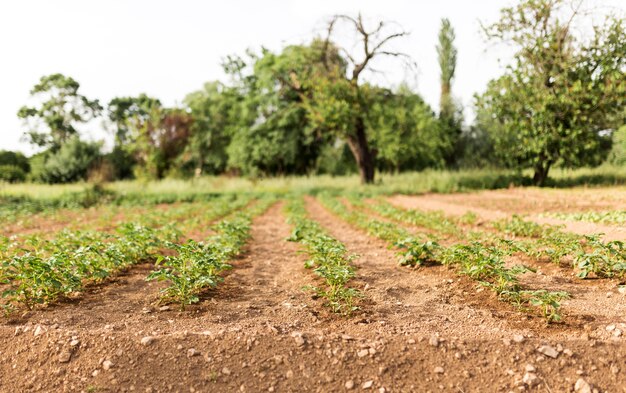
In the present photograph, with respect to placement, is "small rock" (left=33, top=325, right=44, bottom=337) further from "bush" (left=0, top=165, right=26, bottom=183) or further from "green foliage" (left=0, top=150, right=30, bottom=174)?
"green foliage" (left=0, top=150, right=30, bottom=174)

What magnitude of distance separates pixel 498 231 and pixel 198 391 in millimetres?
7141

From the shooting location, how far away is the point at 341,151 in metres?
33.8

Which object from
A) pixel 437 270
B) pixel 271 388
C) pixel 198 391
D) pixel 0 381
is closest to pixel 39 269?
pixel 0 381

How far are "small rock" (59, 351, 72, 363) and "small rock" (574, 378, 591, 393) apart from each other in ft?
12.1

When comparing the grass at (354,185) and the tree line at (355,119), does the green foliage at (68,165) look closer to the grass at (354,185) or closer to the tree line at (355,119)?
the tree line at (355,119)

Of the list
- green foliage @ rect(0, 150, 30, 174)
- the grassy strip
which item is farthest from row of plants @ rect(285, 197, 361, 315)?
green foliage @ rect(0, 150, 30, 174)

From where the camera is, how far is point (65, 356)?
10.4 feet

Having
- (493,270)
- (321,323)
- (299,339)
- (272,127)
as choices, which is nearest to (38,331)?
(299,339)

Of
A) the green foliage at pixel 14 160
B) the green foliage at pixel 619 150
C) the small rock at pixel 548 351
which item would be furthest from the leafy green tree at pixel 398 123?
the green foliage at pixel 14 160

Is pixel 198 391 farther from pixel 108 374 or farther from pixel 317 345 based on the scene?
pixel 317 345

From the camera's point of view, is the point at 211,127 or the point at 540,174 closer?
the point at 540,174

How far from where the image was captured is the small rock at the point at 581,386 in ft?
8.75

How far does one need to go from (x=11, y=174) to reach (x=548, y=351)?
→ 3617 cm

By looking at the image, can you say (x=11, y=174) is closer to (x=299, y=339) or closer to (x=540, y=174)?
(x=299, y=339)
